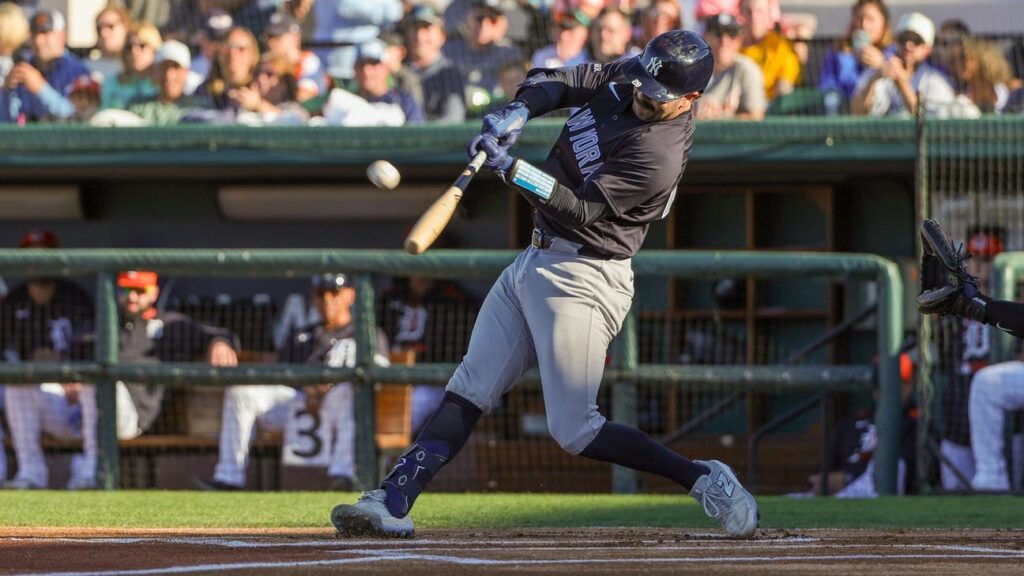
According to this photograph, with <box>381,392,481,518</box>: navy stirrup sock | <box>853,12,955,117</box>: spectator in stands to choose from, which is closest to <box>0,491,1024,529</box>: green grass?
<box>381,392,481,518</box>: navy stirrup sock

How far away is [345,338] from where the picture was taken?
27.2 feet

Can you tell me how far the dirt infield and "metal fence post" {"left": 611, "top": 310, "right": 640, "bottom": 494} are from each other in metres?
2.77

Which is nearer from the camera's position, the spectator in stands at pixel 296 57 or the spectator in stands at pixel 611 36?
the spectator in stands at pixel 611 36

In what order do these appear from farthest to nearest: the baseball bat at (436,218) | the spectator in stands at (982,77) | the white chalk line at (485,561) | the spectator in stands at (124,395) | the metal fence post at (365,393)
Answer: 1. the spectator in stands at (982,77)
2. the spectator in stands at (124,395)
3. the metal fence post at (365,393)
4. the baseball bat at (436,218)
5. the white chalk line at (485,561)

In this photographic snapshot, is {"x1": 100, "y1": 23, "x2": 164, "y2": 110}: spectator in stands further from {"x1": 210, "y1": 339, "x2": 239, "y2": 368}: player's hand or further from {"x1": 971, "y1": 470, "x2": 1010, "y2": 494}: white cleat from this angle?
{"x1": 971, "y1": 470, "x2": 1010, "y2": 494}: white cleat

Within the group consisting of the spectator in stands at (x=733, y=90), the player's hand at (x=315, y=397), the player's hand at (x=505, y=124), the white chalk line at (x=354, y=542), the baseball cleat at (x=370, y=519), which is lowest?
the white chalk line at (x=354, y=542)

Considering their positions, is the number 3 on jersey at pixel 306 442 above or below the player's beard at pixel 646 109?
below

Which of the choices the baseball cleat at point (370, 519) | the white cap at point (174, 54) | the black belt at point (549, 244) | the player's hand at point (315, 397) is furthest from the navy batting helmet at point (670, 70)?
the white cap at point (174, 54)

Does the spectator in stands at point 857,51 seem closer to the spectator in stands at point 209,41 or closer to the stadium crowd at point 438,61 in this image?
the stadium crowd at point 438,61

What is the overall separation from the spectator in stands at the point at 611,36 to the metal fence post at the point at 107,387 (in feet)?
11.3

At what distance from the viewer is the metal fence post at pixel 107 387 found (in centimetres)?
798

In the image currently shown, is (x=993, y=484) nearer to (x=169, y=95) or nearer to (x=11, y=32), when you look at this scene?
(x=169, y=95)

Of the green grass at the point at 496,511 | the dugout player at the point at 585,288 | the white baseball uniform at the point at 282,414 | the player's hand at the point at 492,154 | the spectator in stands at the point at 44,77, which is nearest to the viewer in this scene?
the player's hand at the point at 492,154

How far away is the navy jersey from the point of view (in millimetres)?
4387
